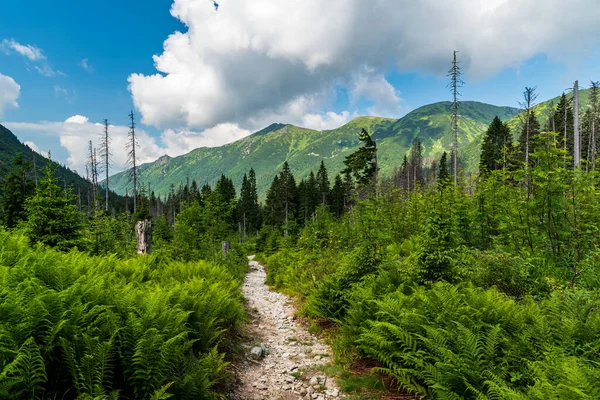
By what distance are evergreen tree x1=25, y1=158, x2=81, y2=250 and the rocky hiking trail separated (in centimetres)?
674

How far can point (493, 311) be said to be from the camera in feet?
14.4

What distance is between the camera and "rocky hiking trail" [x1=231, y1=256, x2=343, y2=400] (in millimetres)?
4758

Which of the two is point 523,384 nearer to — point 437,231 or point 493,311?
point 493,311

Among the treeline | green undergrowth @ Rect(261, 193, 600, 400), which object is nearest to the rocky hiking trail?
green undergrowth @ Rect(261, 193, 600, 400)

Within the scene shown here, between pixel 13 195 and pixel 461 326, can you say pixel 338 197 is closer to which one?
pixel 13 195

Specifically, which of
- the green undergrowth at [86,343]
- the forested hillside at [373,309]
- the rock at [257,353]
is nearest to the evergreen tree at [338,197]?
the forested hillside at [373,309]

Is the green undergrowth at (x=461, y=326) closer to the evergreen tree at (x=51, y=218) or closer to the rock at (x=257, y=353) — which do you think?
the rock at (x=257, y=353)

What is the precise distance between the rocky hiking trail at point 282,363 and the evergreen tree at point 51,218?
6742 millimetres

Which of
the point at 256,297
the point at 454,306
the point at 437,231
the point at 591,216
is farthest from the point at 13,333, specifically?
the point at 591,216

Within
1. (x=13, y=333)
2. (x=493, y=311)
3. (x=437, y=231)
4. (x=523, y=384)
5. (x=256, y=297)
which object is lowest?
(x=256, y=297)

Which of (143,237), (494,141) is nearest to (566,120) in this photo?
(494,141)

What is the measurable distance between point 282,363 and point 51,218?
29.0 feet

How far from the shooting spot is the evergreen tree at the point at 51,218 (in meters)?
8.88

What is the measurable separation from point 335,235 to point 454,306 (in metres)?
8.27
